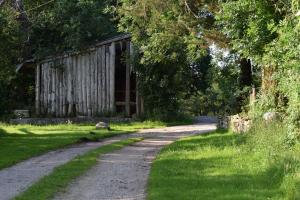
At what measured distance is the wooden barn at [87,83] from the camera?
34688mm

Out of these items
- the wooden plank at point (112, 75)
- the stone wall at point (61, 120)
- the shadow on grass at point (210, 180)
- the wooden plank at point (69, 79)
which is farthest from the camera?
the wooden plank at point (69, 79)

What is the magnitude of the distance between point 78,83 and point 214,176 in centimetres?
2436

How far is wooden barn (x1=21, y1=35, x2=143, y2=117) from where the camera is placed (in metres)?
34.7

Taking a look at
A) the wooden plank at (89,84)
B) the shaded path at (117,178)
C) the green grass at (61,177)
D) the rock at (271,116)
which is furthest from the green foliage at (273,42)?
the wooden plank at (89,84)

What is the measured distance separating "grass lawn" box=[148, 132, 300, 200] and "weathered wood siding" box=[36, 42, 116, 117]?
18.7 m

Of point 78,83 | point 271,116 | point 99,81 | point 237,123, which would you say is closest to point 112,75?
point 99,81

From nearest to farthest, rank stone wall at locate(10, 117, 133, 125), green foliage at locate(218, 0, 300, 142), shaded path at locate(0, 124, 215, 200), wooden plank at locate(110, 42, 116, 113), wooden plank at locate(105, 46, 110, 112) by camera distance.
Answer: shaded path at locate(0, 124, 215, 200)
green foliage at locate(218, 0, 300, 142)
stone wall at locate(10, 117, 133, 125)
wooden plank at locate(110, 42, 116, 113)
wooden plank at locate(105, 46, 110, 112)

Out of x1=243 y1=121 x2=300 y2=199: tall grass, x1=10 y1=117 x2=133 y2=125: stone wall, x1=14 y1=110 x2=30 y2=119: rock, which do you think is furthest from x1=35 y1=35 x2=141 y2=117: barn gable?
x1=243 y1=121 x2=300 y2=199: tall grass

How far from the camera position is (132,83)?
1447 inches

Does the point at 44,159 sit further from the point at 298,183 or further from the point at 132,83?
the point at 132,83

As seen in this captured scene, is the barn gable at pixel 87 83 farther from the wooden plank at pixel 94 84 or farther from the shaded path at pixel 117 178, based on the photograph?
the shaded path at pixel 117 178

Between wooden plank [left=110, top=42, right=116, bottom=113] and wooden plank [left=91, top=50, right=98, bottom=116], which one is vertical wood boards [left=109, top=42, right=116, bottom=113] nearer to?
wooden plank [left=110, top=42, right=116, bottom=113]

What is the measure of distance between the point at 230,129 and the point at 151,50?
750 centimetres

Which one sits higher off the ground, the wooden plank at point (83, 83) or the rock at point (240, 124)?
the wooden plank at point (83, 83)
